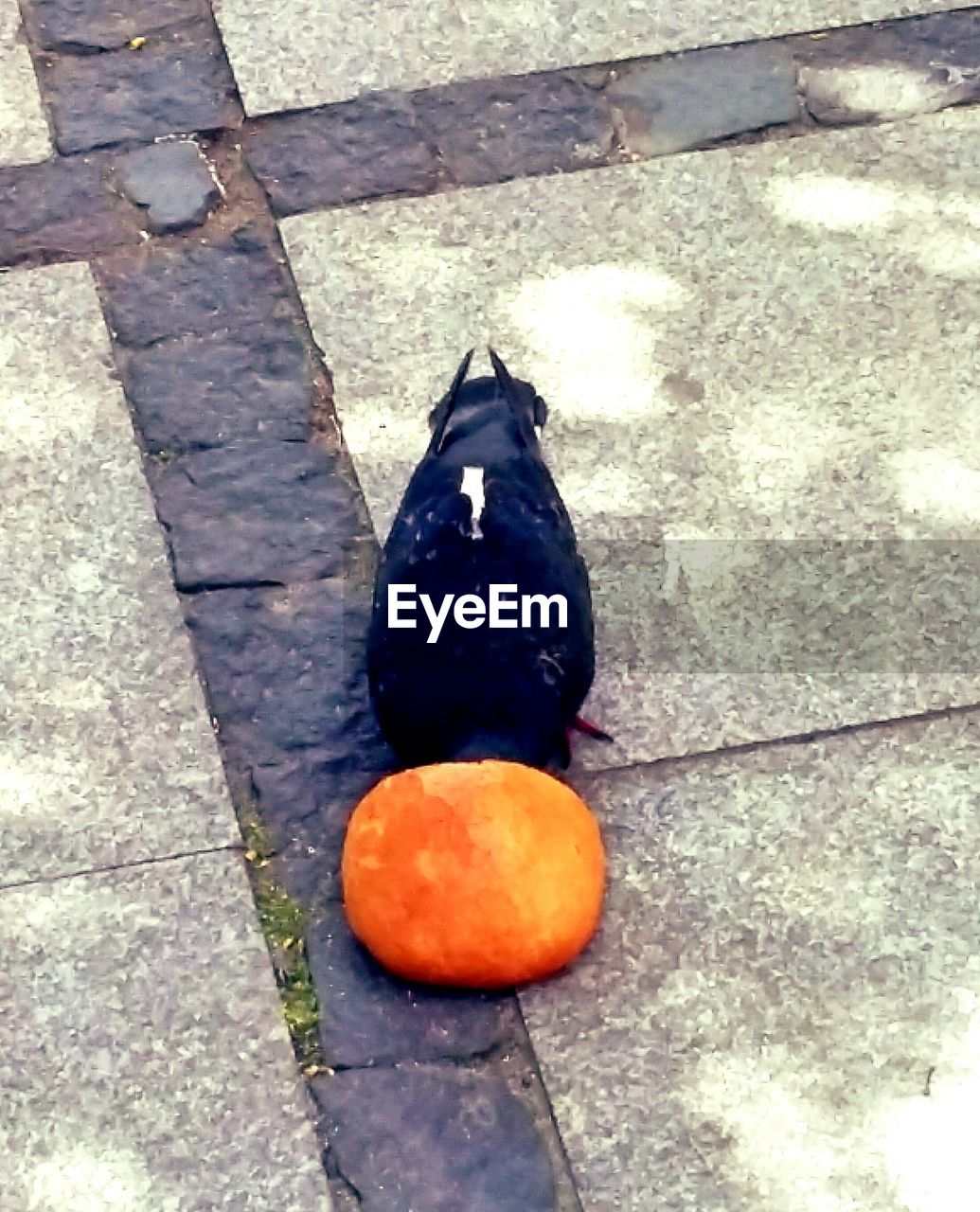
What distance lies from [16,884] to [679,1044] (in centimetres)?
120

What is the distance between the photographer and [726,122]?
4.50 meters

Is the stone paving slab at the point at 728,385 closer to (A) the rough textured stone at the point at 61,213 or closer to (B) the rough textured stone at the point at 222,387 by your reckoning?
(B) the rough textured stone at the point at 222,387

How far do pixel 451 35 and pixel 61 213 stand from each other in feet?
3.78

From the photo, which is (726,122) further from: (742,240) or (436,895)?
(436,895)

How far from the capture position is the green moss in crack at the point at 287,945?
9.93ft

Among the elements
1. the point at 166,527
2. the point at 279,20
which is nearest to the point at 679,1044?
Result: the point at 166,527

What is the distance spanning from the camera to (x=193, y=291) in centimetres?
419

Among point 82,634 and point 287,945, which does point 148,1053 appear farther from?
point 82,634

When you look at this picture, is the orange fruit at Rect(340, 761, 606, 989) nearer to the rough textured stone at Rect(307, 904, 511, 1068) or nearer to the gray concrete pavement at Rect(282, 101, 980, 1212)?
the rough textured stone at Rect(307, 904, 511, 1068)

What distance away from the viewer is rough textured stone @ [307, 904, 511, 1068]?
2996mm

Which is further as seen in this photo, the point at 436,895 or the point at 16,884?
the point at 16,884

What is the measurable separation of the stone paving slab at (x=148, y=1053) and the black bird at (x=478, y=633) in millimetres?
479

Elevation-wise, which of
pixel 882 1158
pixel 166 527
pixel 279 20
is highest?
pixel 279 20
